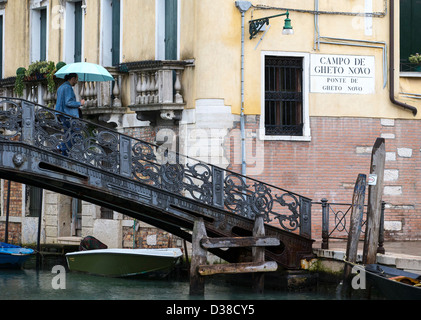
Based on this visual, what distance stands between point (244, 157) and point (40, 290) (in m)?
4.49

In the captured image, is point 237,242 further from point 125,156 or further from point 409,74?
point 409,74

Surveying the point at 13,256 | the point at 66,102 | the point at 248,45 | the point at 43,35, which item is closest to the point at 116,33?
the point at 43,35

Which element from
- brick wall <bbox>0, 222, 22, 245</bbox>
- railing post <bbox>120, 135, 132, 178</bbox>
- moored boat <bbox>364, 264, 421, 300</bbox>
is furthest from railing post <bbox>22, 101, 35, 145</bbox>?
brick wall <bbox>0, 222, 22, 245</bbox>

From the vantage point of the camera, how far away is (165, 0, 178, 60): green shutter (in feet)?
62.2

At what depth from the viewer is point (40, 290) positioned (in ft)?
55.3

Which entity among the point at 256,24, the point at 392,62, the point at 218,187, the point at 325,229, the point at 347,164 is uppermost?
the point at 256,24

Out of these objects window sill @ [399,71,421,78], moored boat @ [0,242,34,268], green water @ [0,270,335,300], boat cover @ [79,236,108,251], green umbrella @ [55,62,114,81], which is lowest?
green water @ [0,270,335,300]

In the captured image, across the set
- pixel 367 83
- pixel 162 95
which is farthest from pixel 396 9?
pixel 162 95

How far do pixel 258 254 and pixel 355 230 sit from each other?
A: 1.61 meters

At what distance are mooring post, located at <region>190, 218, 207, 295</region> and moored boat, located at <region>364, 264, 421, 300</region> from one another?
259cm

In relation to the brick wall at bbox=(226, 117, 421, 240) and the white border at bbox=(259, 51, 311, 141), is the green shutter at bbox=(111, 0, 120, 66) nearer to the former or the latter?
the white border at bbox=(259, 51, 311, 141)

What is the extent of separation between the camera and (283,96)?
18703 millimetres
